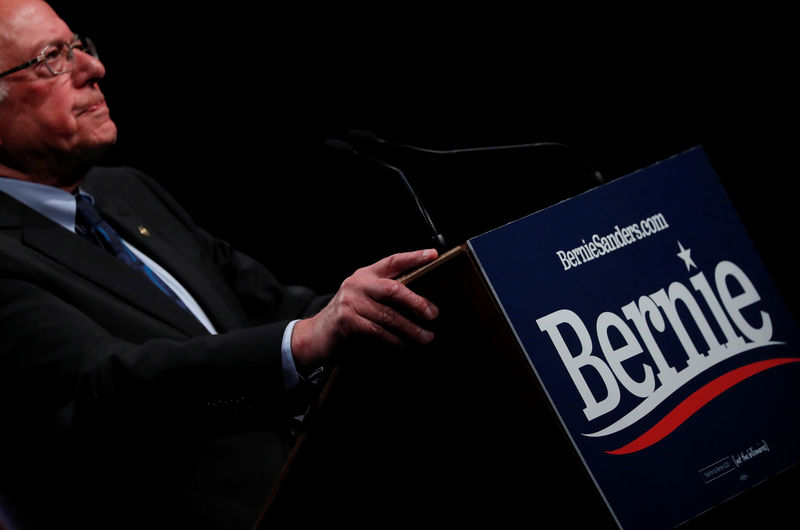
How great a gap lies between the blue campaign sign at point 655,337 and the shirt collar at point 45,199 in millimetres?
1309

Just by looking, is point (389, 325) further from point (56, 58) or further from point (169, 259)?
point (56, 58)

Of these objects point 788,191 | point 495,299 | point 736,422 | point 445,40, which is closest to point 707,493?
point 736,422

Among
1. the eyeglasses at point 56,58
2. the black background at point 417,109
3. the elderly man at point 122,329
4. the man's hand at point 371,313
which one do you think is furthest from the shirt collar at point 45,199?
the man's hand at point 371,313

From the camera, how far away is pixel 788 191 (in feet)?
9.07

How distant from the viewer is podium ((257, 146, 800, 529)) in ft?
3.67

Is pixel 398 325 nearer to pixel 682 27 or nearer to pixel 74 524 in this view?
pixel 74 524

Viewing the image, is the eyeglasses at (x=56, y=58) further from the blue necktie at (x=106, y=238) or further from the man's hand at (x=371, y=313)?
the man's hand at (x=371, y=313)

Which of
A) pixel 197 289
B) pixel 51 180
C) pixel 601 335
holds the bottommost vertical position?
pixel 601 335

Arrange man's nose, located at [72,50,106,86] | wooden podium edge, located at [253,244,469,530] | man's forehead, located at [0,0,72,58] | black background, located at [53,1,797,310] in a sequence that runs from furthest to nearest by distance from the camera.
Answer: black background, located at [53,1,797,310] < man's nose, located at [72,50,106,86] < man's forehead, located at [0,0,72,58] < wooden podium edge, located at [253,244,469,530]

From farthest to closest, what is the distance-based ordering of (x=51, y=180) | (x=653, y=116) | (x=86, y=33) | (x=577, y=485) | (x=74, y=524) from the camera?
(x=653, y=116) → (x=86, y=33) → (x=51, y=180) → (x=74, y=524) → (x=577, y=485)

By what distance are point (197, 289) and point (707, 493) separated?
139 centimetres

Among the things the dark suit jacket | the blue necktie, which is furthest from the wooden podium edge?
the blue necktie

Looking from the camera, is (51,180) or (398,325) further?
(51,180)

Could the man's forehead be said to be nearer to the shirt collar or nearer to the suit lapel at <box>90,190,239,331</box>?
the shirt collar
